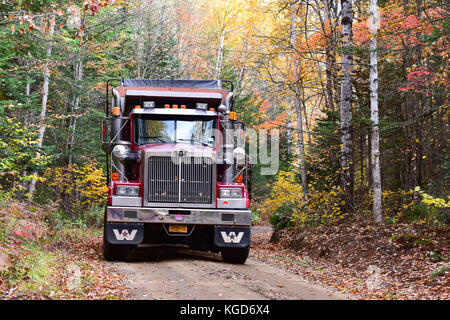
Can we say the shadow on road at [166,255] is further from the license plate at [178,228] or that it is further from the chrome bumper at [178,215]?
the chrome bumper at [178,215]

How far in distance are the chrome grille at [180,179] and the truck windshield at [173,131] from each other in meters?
0.84

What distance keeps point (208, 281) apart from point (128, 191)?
3023mm

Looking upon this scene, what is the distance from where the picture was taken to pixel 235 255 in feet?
36.0

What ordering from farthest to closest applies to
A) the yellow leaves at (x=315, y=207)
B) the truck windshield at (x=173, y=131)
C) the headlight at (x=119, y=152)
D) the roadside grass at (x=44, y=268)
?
the yellow leaves at (x=315, y=207) → the truck windshield at (x=173, y=131) → the headlight at (x=119, y=152) → the roadside grass at (x=44, y=268)

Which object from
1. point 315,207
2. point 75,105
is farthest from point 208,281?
point 75,105

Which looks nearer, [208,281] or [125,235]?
[208,281]

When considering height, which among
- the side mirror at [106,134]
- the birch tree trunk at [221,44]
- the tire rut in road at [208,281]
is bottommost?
the tire rut in road at [208,281]

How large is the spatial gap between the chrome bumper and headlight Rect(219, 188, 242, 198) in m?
0.35

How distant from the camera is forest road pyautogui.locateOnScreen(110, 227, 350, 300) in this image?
275 inches

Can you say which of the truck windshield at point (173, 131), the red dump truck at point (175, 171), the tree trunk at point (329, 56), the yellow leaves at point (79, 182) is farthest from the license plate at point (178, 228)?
the yellow leaves at point (79, 182)

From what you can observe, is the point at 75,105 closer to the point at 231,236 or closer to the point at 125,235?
the point at 125,235

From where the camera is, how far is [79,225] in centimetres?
1984

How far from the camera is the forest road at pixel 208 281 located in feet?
22.9

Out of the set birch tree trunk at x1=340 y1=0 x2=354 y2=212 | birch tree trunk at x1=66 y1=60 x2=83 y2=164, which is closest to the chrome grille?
birch tree trunk at x1=340 y1=0 x2=354 y2=212
